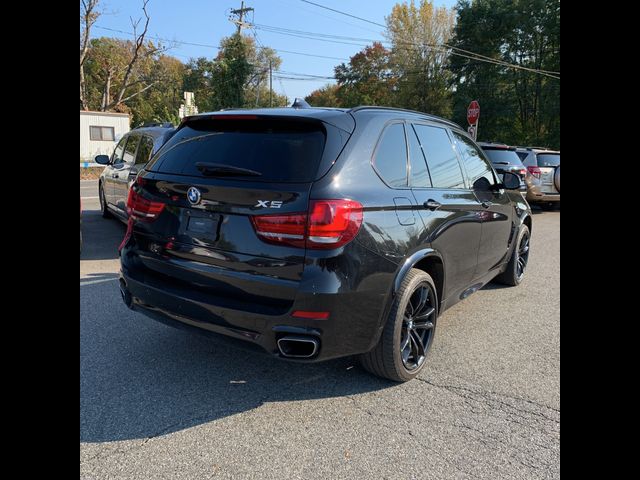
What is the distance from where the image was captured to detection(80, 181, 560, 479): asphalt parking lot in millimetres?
2461

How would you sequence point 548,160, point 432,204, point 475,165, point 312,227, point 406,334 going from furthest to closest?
point 548,160, point 475,165, point 432,204, point 406,334, point 312,227

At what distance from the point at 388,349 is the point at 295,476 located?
3.50ft

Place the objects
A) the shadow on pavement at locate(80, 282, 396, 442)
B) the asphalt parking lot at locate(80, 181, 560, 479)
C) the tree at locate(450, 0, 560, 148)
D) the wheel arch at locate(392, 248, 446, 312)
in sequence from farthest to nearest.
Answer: the tree at locate(450, 0, 560, 148)
the wheel arch at locate(392, 248, 446, 312)
the shadow on pavement at locate(80, 282, 396, 442)
the asphalt parking lot at locate(80, 181, 560, 479)

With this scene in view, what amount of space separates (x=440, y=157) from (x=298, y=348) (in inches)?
81.7

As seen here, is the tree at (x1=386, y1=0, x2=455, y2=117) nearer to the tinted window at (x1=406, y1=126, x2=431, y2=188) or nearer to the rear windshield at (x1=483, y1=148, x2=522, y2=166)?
the rear windshield at (x1=483, y1=148, x2=522, y2=166)

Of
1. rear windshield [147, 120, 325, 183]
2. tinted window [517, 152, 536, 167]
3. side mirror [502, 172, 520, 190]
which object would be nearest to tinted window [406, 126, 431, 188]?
→ rear windshield [147, 120, 325, 183]

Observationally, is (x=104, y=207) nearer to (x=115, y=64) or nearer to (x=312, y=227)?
(x=312, y=227)

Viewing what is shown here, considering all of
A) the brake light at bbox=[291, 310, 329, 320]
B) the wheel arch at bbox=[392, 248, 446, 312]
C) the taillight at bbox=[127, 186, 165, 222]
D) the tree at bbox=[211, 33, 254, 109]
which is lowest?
the brake light at bbox=[291, 310, 329, 320]

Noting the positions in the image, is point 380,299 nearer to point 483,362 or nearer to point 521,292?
point 483,362

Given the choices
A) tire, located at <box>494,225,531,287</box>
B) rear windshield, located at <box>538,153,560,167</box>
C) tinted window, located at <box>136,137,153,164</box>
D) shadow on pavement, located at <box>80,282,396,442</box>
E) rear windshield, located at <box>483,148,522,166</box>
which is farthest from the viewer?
rear windshield, located at <box>538,153,560,167</box>

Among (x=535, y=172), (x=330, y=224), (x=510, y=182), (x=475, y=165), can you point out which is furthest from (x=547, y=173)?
(x=330, y=224)

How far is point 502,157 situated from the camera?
1194 centimetres

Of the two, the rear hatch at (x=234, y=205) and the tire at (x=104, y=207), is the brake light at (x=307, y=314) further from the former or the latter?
the tire at (x=104, y=207)
